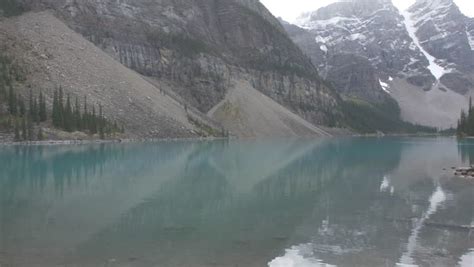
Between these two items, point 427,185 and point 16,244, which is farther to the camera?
point 427,185

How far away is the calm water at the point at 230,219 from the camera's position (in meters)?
19.5

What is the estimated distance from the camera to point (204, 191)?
38.5 meters

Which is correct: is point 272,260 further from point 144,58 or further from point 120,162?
Answer: point 144,58

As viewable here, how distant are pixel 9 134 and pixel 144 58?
90126 millimetres

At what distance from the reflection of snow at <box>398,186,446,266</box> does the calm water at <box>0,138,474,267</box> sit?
0.05 metres

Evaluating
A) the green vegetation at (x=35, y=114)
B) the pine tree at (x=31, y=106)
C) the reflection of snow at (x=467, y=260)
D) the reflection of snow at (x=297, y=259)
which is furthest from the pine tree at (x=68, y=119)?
the reflection of snow at (x=467, y=260)

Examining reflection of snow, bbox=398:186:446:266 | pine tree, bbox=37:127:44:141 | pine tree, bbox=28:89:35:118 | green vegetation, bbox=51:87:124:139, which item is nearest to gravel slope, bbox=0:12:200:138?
green vegetation, bbox=51:87:124:139

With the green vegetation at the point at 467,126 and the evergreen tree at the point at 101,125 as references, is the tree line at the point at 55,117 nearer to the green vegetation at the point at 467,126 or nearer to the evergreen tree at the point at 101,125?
the evergreen tree at the point at 101,125

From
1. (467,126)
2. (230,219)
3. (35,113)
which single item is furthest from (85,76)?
(230,219)

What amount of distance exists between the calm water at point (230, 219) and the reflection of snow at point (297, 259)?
0.04m

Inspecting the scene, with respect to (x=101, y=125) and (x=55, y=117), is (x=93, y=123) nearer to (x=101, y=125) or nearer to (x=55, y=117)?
(x=101, y=125)

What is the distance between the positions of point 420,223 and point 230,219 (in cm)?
915

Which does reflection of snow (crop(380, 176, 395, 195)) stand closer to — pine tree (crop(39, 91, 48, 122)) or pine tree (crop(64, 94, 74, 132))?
pine tree (crop(64, 94, 74, 132))

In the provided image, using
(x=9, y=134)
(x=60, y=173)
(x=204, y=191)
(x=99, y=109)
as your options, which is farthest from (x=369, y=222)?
→ (x=99, y=109)
